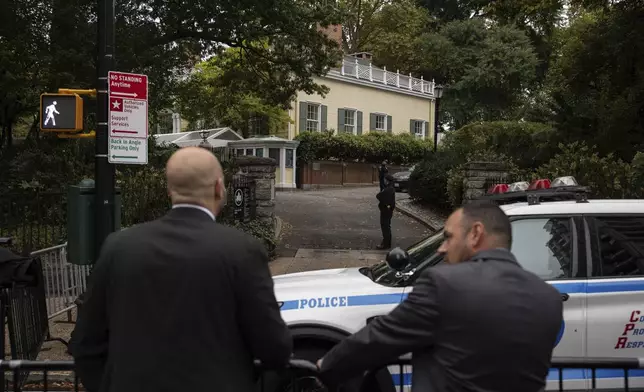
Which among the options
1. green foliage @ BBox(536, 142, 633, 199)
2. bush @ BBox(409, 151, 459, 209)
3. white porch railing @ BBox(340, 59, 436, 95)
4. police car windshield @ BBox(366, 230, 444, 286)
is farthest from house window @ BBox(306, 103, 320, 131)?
police car windshield @ BBox(366, 230, 444, 286)

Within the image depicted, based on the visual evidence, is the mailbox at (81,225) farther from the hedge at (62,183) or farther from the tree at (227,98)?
the tree at (227,98)

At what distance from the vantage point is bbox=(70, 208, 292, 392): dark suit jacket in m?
2.15

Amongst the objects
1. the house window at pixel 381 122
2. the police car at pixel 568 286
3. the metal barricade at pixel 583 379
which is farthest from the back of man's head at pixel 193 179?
the house window at pixel 381 122

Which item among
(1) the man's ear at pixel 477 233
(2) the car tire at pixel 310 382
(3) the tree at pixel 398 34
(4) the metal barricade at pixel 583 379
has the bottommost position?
(4) the metal barricade at pixel 583 379

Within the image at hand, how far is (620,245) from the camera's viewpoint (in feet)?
15.2

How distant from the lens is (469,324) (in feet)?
7.13

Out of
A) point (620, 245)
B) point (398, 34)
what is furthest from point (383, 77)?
point (620, 245)

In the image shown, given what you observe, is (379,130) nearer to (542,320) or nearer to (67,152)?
(67,152)

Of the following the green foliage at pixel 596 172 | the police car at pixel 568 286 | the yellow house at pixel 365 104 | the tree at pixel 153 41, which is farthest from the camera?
the yellow house at pixel 365 104

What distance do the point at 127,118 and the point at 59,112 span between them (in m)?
0.81

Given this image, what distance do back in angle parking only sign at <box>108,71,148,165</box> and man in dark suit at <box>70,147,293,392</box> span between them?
169 inches

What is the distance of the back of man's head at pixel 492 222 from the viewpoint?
243cm

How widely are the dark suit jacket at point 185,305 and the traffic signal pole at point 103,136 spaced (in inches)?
161

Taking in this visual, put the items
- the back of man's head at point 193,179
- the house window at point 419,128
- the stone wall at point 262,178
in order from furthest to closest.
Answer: the house window at point 419,128
the stone wall at point 262,178
the back of man's head at point 193,179
